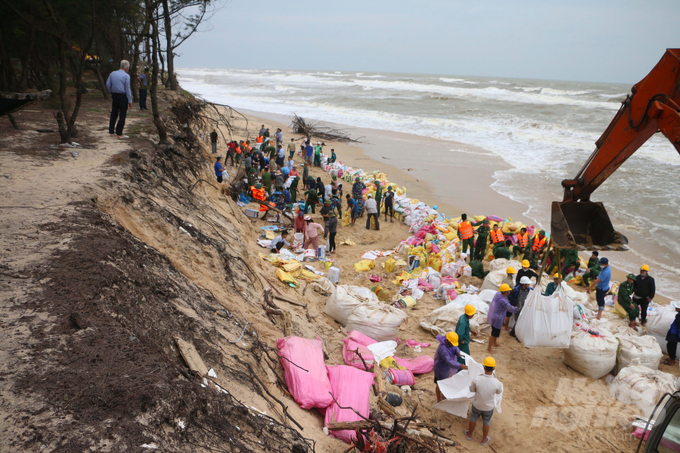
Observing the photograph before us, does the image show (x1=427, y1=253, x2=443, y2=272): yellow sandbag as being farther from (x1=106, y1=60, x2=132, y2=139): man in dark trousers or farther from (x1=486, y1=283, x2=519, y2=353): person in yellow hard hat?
(x1=106, y1=60, x2=132, y2=139): man in dark trousers

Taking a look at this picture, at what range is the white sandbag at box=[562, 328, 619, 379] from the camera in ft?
16.9

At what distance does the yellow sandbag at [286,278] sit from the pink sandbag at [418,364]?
7.89 feet

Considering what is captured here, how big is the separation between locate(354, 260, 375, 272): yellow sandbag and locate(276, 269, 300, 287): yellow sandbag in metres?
1.75

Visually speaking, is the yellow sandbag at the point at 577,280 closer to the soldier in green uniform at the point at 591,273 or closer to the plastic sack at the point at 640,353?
the soldier in green uniform at the point at 591,273

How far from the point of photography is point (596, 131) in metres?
26.6

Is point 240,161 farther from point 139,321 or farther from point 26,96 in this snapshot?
point 139,321

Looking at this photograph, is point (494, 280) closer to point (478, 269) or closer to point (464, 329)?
point (478, 269)

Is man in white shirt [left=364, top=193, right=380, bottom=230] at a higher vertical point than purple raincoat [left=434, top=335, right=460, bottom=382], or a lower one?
higher

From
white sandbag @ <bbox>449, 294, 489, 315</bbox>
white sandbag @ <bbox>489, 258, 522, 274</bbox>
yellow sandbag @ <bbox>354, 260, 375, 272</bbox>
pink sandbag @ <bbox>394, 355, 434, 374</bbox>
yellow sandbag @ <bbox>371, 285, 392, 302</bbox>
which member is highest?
white sandbag @ <bbox>489, 258, 522, 274</bbox>

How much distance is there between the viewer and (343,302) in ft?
20.6

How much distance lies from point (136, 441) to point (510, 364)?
498 centimetres

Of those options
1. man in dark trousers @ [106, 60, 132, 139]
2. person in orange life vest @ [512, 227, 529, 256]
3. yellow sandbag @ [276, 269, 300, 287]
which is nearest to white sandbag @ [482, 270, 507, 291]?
person in orange life vest @ [512, 227, 529, 256]

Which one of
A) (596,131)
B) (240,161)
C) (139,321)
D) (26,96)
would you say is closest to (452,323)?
(139,321)

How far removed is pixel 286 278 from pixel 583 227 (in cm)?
463
